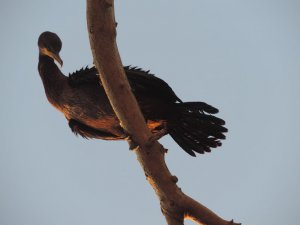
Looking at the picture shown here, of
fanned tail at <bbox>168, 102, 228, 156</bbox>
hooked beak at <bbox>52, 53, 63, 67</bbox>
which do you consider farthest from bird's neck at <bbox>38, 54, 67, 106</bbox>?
fanned tail at <bbox>168, 102, 228, 156</bbox>

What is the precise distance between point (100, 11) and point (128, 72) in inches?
53.5

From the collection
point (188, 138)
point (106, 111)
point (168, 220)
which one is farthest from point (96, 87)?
point (168, 220)

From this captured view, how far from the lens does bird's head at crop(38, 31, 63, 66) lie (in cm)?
470

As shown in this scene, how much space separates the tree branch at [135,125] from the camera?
117 inches

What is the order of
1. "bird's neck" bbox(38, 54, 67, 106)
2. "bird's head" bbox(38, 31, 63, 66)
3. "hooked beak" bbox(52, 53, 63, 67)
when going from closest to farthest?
"hooked beak" bbox(52, 53, 63, 67), "bird's neck" bbox(38, 54, 67, 106), "bird's head" bbox(38, 31, 63, 66)

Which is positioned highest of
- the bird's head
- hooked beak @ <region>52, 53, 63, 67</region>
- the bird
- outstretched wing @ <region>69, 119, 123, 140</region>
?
the bird's head

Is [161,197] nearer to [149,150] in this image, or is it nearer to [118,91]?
[149,150]

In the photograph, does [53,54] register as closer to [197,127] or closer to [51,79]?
[51,79]

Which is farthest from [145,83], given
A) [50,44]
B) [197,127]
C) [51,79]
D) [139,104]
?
[50,44]

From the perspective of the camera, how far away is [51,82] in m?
4.65

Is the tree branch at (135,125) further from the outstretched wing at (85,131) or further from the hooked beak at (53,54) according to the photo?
the hooked beak at (53,54)

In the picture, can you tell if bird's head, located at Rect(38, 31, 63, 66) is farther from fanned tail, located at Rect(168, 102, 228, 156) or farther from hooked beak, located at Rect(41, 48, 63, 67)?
fanned tail, located at Rect(168, 102, 228, 156)

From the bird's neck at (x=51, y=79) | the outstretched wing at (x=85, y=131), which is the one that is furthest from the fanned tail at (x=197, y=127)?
the bird's neck at (x=51, y=79)

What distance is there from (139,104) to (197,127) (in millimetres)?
694
